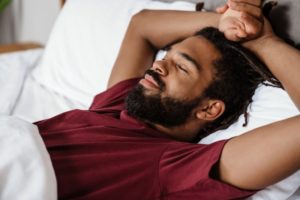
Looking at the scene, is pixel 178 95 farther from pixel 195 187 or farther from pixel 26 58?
pixel 26 58

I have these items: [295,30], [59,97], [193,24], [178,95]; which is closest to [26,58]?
[59,97]

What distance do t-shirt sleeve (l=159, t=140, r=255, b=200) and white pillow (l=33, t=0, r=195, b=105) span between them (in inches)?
23.7

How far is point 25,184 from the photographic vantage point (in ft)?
2.70

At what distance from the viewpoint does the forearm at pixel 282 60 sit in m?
0.94

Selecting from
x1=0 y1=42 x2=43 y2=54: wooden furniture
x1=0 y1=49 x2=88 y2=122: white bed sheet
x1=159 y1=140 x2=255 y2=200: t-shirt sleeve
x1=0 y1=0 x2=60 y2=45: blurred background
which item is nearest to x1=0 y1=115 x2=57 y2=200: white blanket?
x1=159 y1=140 x2=255 y2=200: t-shirt sleeve

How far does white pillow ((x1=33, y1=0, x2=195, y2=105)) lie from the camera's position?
1502 millimetres

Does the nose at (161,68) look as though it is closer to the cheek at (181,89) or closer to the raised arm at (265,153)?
the cheek at (181,89)

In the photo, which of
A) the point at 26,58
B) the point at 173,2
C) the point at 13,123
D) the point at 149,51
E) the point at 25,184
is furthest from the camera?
the point at 26,58

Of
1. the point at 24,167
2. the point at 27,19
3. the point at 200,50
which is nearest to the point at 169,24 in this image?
the point at 200,50

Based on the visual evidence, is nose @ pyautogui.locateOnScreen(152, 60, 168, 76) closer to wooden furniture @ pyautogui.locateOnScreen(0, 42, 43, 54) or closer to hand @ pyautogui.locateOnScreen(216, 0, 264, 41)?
hand @ pyautogui.locateOnScreen(216, 0, 264, 41)

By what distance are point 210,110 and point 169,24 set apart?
1.25ft

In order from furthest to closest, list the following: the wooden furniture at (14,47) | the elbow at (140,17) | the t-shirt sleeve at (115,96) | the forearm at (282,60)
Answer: the wooden furniture at (14,47), the elbow at (140,17), the t-shirt sleeve at (115,96), the forearm at (282,60)

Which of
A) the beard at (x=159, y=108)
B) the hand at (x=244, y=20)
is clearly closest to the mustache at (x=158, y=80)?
the beard at (x=159, y=108)

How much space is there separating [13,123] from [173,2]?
79 cm
